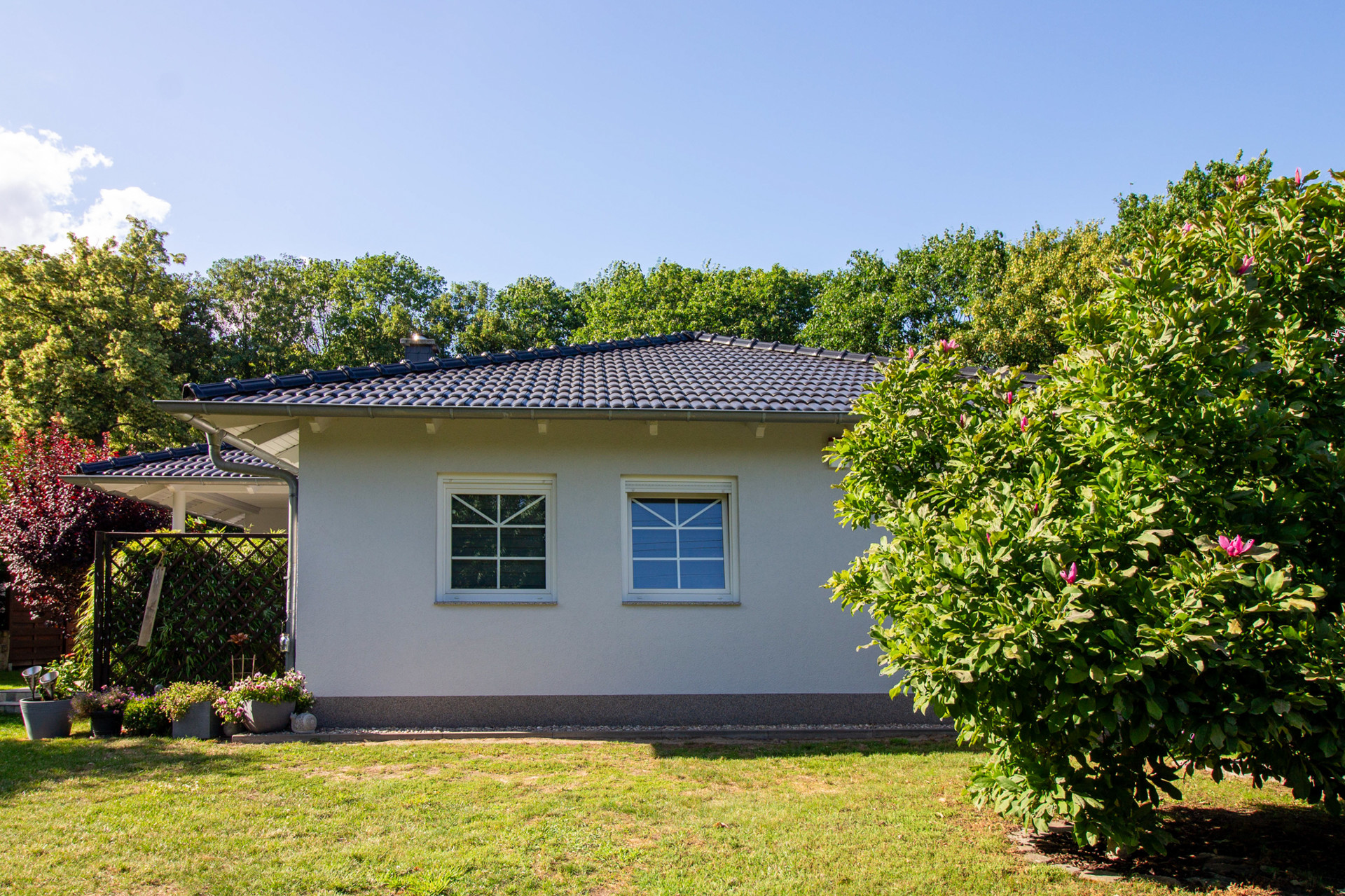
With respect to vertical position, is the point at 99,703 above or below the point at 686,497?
below

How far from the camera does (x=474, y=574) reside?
8.71m

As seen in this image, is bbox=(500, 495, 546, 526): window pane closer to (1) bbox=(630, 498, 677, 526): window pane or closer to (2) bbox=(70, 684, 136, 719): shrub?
(1) bbox=(630, 498, 677, 526): window pane

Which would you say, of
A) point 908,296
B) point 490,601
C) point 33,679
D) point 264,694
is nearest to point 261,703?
point 264,694

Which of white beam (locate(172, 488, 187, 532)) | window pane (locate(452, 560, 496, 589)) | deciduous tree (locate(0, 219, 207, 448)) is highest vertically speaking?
deciduous tree (locate(0, 219, 207, 448))

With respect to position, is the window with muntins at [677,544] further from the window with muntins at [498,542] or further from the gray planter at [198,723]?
the gray planter at [198,723]

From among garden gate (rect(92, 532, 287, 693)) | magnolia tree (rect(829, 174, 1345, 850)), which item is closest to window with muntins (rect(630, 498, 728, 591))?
garden gate (rect(92, 532, 287, 693))

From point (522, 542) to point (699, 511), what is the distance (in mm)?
1764

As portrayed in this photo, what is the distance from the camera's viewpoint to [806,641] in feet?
28.8

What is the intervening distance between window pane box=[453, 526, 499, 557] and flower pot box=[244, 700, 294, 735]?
2004 millimetres

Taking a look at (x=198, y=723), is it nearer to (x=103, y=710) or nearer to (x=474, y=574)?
(x=103, y=710)

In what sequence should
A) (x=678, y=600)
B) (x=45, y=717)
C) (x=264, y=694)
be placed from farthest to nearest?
(x=678, y=600), (x=45, y=717), (x=264, y=694)

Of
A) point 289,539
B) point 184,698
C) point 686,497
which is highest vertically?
point 686,497

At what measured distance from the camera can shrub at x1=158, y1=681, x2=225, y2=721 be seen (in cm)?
786

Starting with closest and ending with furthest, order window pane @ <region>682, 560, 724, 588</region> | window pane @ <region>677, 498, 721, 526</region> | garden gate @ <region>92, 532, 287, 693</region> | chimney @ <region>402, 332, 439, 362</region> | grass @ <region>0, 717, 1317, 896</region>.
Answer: grass @ <region>0, 717, 1317, 896</region> < window pane @ <region>682, 560, 724, 588</region> < window pane @ <region>677, 498, 721, 526</region> < garden gate @ <region>92, 532, 287, 693</region> < chimney @ <region>402, 332, 439, 362</region>
